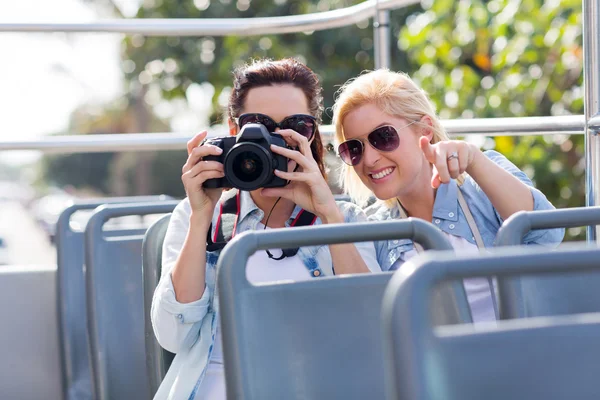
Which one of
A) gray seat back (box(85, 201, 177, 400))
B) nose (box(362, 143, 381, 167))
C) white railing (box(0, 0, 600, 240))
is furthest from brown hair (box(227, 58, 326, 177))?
white railing (box(0, 0, 600, 240))

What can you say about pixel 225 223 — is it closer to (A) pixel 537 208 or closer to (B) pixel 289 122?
(B) pixel 289 122

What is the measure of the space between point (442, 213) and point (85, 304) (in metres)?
1.00

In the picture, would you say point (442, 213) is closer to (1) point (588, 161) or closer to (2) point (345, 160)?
(2) point (345, 160)

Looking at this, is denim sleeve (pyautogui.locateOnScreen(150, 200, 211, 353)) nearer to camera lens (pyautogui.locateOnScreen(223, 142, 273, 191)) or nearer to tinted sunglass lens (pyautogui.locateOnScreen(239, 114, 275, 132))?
camera lens (pyautogui.locateOnScreen(223, 142, 273, 191))

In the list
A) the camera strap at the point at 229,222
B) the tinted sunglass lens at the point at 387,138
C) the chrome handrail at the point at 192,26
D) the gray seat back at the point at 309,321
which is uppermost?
the chrome handrail at the point at 192,26

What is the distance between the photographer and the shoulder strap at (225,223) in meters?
1.97

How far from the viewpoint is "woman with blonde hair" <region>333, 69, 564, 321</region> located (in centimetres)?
194

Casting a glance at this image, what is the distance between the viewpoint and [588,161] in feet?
7.23

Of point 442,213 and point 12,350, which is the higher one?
point 442,213

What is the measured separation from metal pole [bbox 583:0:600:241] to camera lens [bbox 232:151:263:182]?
783mm

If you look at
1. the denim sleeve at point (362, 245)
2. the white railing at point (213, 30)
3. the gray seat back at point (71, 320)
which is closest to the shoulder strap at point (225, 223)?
the denim sleeve at point (362, 245)

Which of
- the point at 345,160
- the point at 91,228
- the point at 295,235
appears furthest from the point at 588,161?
the point at 91,228

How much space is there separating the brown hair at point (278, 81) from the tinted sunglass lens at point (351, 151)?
0.22ft

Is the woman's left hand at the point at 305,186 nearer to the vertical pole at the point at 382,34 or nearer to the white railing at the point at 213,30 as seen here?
the white railing at the point at 213,30
